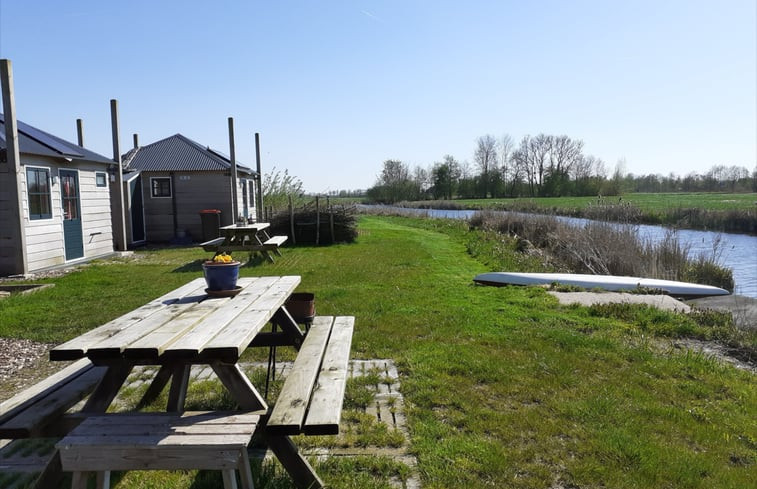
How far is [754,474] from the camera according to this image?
2.84 m

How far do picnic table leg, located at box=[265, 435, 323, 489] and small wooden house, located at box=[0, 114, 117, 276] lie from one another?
913 cm

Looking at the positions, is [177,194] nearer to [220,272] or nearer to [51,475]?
[220,272]

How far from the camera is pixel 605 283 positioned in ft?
28.5

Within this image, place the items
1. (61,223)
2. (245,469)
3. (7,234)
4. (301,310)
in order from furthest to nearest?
(61,223)
(7,234)
(301,310)
(245,469)

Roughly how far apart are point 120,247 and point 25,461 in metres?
13.0

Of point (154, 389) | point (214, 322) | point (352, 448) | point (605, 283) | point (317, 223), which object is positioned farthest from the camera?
point (317, 223)

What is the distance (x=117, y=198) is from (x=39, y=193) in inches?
175

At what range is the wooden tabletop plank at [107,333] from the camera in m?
2.27

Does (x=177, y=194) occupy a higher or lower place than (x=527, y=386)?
higher

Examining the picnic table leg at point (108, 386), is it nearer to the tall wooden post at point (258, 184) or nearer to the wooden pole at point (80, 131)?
the wooden pole at point (80, 131)

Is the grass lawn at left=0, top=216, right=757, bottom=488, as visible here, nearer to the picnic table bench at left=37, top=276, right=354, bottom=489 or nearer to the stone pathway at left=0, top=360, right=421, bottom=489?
the stone pathway at left=0, top=360, right=421, bottom=489

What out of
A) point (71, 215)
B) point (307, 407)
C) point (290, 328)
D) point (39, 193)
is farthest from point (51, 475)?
point (71, 215)

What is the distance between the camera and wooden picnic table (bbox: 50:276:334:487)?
2.30 metres

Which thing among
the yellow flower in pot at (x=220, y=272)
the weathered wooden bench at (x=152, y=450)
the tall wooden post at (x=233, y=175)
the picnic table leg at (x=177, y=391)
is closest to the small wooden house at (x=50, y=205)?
the tall wooden post at (x=233, y=175)
